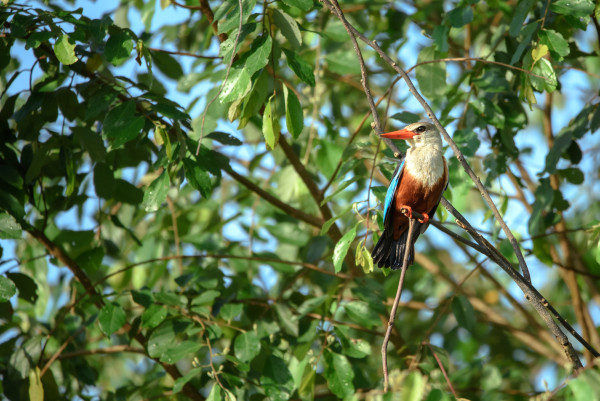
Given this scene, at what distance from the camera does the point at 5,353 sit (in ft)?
11.8

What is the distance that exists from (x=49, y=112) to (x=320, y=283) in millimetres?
1941

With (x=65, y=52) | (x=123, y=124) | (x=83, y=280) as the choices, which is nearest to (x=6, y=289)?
(x=83, y=280)

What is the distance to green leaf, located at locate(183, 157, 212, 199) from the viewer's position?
2936 millimetres

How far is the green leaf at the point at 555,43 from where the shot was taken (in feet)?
9.38

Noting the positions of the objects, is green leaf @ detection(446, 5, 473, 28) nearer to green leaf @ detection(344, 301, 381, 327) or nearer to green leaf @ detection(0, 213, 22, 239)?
green leaf @ detection(344, 301, 381, 327)

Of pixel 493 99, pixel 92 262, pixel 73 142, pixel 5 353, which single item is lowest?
pixel 5 353

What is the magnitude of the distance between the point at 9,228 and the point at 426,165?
6.53 ft

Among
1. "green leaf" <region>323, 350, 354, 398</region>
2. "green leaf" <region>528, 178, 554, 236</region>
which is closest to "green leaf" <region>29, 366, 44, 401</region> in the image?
"green leaf" <region>323, 350, 354, 398</region>

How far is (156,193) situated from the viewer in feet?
9.49

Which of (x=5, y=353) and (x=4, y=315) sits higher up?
(x=4, y=315)

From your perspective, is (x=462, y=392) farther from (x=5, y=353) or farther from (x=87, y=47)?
(x=87, y=47)

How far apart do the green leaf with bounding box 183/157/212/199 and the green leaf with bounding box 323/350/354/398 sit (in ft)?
3.37

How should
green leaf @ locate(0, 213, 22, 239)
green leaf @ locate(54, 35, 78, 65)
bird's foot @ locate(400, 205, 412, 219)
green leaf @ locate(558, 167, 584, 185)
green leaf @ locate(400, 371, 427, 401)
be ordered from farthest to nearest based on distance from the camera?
green leaf @ locate(558, 167, 584, 185), bird's foot @ locate(400, 205, 412, 219), green leaf @ locate(0, 213, 22, 239), green leaf @ locate(54, 35, 78, 65), green leaf @ locate(400, 371, 427, 401)

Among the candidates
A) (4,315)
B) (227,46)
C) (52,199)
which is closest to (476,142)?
(227,46)
